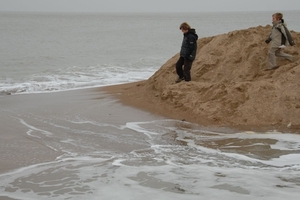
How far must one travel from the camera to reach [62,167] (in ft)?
18.8

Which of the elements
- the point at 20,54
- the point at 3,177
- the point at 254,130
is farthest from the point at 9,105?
the point at 20,54

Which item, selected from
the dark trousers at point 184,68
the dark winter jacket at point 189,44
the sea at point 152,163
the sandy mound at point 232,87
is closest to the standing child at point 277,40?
the sandy mound at point 232,87

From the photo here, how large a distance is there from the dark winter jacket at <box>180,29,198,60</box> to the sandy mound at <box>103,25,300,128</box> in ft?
2.04

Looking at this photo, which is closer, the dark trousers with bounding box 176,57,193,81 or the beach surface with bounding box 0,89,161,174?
the beach surface with bounding box 0,89,161,174

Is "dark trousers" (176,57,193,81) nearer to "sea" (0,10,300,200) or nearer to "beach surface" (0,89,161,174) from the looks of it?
"beach surface" (0,89,161,174)

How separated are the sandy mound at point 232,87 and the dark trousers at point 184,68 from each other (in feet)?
0.69

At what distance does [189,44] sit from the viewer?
9.38 metres

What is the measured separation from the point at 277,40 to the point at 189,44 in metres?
1.86

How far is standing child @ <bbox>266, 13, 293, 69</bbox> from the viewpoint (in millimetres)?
8930

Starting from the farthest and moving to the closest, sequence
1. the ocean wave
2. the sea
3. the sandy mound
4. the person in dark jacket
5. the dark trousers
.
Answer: the ocean wave
the dark trousers
the person in dark jacket
the sandy mound
the sea

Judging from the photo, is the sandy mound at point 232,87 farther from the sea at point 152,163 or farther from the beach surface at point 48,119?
the beach surface at point 48,119

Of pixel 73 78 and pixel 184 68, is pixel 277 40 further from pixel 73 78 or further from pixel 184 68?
pixel 73 78

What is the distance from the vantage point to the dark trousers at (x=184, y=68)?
31.5 ft

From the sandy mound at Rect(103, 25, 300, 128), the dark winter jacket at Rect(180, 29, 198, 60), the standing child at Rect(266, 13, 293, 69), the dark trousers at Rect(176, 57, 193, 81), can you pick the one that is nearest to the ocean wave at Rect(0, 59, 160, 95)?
the sandy mound at Rect(103, 25, 300, 128)
